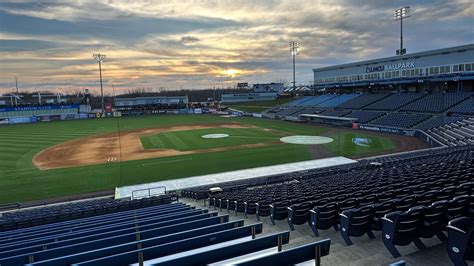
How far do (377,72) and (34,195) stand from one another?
233 ft

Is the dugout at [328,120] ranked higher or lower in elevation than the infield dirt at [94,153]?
higher

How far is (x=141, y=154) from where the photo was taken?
1612 inches

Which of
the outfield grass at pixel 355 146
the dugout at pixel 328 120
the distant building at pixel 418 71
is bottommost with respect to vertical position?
the outfield grass at pixel 355 146

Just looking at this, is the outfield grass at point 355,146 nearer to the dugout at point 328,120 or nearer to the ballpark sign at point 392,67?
the dugout at point 328,120

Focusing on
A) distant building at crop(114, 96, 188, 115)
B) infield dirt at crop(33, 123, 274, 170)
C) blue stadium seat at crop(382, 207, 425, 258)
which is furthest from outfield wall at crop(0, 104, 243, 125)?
blue stadium seat at crop(382, 207, 425, 258)

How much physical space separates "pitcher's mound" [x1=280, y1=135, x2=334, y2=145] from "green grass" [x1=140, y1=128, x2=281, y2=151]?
210 centimetres

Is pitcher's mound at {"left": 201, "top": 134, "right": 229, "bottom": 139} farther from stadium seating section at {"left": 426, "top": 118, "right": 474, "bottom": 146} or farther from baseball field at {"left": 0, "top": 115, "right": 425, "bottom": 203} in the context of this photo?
stadium seating section at {"left": 426, "top": 118, "right": 474, "bottom": 146}

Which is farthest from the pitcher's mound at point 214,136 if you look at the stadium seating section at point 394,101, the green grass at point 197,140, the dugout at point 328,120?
the stadium seating section at point 394,101

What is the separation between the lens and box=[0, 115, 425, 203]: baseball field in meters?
29.5

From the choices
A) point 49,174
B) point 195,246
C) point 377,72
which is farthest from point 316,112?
point 195,246

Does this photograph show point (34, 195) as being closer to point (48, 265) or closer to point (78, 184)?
point (78, 184)

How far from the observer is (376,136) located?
49.8 metres

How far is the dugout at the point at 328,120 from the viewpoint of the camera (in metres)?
62.9

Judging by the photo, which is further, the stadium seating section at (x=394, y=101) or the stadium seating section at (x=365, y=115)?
the stadium seating section at (x=394, y=101)
